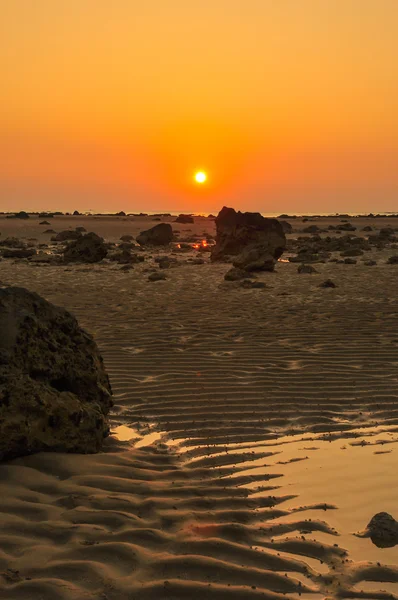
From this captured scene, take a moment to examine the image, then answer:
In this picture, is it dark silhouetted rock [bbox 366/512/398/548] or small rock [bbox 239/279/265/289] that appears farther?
small rock [bbox 239/279/265/289]

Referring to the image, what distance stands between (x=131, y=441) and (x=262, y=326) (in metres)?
4.93

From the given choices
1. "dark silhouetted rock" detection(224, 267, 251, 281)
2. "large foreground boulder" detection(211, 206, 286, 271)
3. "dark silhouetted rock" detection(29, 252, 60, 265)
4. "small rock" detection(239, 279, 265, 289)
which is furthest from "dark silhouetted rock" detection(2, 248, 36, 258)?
"small rock" detection(239, 279, 265, 289)

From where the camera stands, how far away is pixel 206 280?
15.1 metres

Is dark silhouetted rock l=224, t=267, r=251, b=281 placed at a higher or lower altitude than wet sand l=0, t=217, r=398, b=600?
higher

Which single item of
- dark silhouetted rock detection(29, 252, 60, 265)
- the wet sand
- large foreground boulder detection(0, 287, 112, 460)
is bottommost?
the wet sand

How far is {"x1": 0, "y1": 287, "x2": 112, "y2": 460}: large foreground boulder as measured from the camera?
158 inches

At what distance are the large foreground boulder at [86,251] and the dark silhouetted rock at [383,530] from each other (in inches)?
638

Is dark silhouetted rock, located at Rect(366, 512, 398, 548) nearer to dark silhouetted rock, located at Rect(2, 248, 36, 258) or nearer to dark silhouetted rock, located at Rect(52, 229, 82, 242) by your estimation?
dark silhouetted rock, located at Rect(2, 248, 36, 258)

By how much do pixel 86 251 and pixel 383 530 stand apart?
16.8 m

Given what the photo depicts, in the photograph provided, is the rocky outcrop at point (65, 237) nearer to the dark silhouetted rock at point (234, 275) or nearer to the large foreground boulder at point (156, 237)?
the large foreground boulder at point (156, 237)

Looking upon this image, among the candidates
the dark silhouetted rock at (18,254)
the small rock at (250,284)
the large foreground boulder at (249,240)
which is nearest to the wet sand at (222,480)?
the small rock at (250,284)

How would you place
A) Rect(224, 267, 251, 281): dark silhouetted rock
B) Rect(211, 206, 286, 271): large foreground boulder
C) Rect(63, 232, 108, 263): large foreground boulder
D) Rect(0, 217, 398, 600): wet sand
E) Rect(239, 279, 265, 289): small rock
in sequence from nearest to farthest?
Rect(0, 217, 398, 600): wet sand, Rect(239, 279, 265, 289): small rock, Rect(224, 267, 251, 281): dark silhouetted rock, Rect(211, 206, 286, 271): large foreground boulder, Rect(63, 232, 108, 263): large foreground boulder

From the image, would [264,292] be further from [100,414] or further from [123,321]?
[100,414]

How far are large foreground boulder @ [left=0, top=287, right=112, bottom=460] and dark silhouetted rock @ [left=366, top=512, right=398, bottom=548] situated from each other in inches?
74.7
